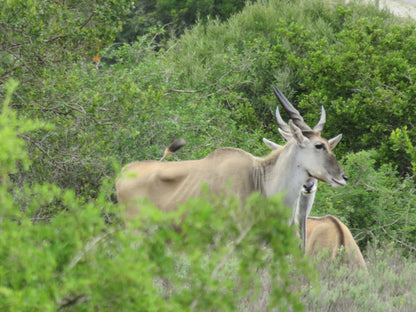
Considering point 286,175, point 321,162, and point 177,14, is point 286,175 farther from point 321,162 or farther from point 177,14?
point 177,14

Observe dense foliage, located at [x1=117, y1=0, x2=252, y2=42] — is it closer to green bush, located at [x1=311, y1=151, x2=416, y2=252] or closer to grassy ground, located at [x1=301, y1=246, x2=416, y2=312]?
green bush, located at [x1=311, y1=151, x2=416, y2=252]

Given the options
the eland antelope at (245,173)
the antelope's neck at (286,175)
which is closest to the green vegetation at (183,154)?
the eland antelope at (245,173)

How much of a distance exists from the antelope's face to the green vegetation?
651 mm

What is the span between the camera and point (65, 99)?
20.9 ft

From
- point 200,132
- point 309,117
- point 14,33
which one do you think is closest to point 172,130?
point 200,132

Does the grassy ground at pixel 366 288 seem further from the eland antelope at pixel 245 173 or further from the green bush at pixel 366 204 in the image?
the green bush at pixel 366 204

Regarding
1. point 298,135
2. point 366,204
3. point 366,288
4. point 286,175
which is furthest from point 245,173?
point 366,204

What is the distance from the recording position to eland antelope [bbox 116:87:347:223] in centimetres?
579

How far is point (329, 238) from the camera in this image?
548 centimetres

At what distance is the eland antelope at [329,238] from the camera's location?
522 centimetres

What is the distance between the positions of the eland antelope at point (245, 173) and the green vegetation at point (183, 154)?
0.42 metres

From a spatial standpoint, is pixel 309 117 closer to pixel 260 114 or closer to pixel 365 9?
pixel 260 114

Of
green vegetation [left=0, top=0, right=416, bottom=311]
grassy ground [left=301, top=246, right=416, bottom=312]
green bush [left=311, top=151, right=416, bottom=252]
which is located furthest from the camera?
green bush [left=311, top=151, right=416, bottom=252]

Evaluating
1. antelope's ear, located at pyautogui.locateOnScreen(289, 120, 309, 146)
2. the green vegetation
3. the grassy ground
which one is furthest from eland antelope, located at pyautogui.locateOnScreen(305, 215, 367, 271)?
antelope's ear, located at pyautogui.locateOnScreen(289, 120, 309, 146)
